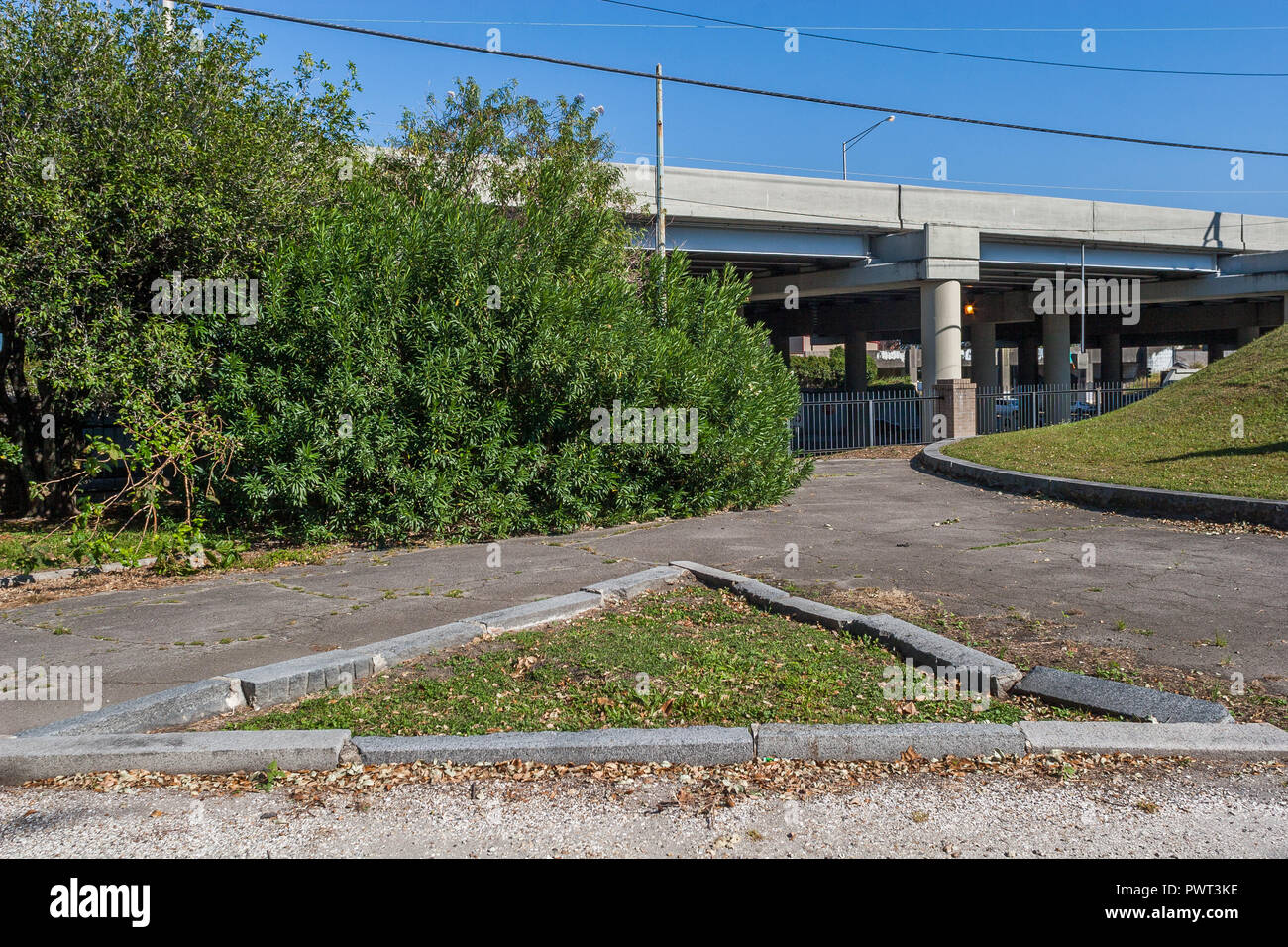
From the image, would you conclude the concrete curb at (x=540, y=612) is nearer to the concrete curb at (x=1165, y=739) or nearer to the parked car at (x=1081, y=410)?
the concrete curb at (x=1165, y=739)

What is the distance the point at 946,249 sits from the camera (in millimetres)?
29359

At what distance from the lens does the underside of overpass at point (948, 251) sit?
27.6 m

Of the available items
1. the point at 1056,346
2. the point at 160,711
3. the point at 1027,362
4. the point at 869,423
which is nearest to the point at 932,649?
the point at 160,711

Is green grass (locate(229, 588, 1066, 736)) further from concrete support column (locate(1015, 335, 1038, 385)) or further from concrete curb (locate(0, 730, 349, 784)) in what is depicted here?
concrete support column (locate(1015, 335, 1038, 385))

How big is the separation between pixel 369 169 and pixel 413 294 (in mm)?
4338

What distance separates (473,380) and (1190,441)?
12.3 meters

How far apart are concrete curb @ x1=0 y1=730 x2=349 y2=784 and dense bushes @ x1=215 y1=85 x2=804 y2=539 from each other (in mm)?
5489

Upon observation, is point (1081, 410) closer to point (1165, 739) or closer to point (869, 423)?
point (869, 423)

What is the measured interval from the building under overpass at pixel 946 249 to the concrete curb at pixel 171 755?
798 inches

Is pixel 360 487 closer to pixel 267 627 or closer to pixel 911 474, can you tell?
pixel 267 627

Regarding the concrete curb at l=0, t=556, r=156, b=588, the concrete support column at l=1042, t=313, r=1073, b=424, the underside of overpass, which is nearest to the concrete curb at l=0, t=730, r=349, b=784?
the concrete curb at l=0, t=556, r=156, b=588

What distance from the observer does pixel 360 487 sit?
1058cm

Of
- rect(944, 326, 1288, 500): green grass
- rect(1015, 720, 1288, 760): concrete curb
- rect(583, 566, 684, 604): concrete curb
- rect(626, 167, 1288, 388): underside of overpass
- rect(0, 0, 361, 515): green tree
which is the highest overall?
rect(626, 167, 1288, 388): underside of overpass

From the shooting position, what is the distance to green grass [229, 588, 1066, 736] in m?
4.90
